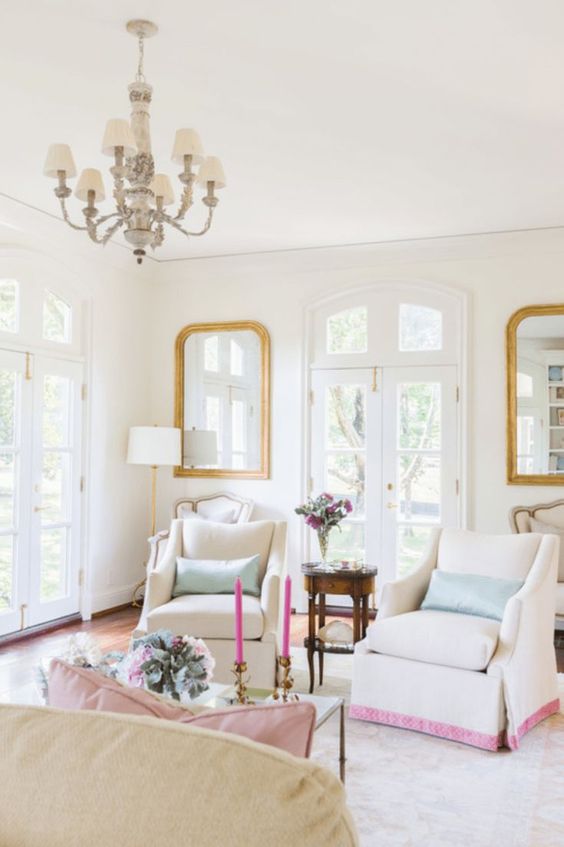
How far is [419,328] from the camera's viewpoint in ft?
20.3

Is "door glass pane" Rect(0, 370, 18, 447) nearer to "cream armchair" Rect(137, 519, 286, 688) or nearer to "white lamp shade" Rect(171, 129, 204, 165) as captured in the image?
"cream armchair" Rect(137, 519, 286, 688)

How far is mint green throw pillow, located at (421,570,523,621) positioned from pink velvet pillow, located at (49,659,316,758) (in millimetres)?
2738

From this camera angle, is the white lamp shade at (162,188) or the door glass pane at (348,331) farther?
the door glass pane at (348,331)

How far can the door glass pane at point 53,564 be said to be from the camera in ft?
18.6

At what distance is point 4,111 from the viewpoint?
3.79 m

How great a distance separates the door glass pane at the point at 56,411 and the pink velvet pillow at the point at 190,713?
4.49 meters

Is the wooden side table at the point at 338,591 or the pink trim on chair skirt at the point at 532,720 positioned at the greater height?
Answer: the wooden side table at the point at 338,591

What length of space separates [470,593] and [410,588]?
34 centimetres

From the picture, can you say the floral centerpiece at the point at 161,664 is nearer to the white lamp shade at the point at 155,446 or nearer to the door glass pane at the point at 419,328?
the white lamp shade at the point at 155,446

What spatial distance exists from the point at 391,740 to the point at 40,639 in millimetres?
2790

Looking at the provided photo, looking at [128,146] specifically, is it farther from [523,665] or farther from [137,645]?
[523,665]

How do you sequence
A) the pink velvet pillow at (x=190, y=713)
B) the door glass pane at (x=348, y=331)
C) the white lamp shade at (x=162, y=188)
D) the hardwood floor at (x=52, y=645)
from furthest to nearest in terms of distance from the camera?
1. the door glass pane at (x=348, y=331)
2. the hardwood floor at (x=52, y=645)
3. the white lamp shade at (x=162, y=188)
4. the pink velvet pillow at (x=190, y=713)

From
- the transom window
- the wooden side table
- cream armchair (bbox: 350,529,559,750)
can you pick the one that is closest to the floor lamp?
the transom window

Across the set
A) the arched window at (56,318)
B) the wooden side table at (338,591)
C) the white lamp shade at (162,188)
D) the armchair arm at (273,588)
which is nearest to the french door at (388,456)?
the armchair arm at (273,588)
